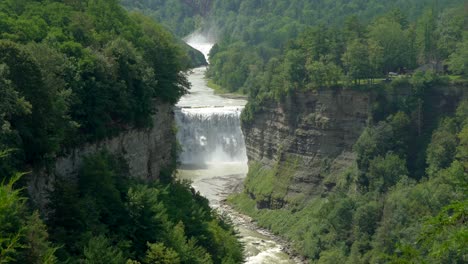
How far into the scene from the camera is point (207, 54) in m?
176

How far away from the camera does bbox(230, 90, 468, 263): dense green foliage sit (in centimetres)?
6041

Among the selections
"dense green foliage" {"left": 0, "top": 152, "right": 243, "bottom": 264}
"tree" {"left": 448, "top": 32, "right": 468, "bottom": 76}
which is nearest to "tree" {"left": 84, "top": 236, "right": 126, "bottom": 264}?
"dense green foliage" {"left": 0, "top": 152, "right": 243, "bottom": 264}

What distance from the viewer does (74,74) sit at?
39312mm

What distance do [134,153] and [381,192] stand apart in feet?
96.5

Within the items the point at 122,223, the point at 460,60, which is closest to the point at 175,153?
the point at 122,223

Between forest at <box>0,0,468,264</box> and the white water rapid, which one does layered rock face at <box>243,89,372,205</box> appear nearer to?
forest at <box>0,0,468,264</box>

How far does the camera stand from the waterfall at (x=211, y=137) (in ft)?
328

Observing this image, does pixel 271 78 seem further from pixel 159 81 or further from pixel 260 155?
pixel 159 81

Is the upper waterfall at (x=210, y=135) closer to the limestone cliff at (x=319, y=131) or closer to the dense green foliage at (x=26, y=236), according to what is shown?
the limestone cliff at (x=319, y=131)

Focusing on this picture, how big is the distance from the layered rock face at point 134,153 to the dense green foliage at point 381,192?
1646cm

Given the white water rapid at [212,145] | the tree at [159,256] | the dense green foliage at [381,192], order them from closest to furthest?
the tree at [159,256], the dense green foliage at [381,192], the white water rapid at [212,145]

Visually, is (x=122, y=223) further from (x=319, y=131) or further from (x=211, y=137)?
(x=211, y=137)

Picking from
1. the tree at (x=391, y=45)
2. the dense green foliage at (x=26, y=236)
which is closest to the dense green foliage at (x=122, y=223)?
the dense green foliage at (x=26, y=236)

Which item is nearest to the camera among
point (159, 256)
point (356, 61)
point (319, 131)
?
point (159, 256)
